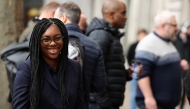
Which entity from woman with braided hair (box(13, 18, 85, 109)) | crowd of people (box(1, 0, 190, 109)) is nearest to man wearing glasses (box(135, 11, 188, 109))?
crowd of people (box(1, 0, 190, 109))

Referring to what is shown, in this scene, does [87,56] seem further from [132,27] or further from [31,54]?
[132,27]

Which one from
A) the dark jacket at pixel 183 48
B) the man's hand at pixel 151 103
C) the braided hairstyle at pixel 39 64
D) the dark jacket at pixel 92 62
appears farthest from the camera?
the dark jacket at pixel 183 48

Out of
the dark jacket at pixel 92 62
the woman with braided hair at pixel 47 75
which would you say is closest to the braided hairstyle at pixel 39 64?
the woman with braided hair at pixel 47 75

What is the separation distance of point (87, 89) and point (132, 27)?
19.8 m

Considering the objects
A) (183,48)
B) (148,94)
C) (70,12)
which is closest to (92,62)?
(70,12)

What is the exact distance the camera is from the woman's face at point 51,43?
5.55 metres

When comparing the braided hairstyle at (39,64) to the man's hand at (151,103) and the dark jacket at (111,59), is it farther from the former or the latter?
the man's hand at (151,103)

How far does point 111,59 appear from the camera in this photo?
788 centimetres

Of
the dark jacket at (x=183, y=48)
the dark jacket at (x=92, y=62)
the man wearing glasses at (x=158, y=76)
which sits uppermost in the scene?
the dark jacket at (x=92, y=62)

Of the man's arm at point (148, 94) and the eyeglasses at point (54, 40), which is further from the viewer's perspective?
the man's arm at point (148, 94)

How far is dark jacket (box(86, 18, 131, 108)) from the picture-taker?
7.84 m

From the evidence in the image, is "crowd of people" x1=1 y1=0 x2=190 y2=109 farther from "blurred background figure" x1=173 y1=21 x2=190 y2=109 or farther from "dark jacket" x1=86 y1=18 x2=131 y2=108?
"blurred background figure" x1=173 y1=21 x2=190 y2=109

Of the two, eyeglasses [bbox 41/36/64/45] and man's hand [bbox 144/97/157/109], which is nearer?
eyeglasses [bbox 41/36/64/45]

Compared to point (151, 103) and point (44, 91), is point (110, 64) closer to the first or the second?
point (151, 103)
